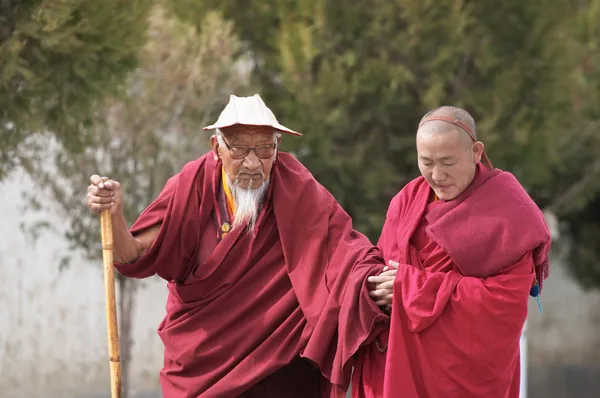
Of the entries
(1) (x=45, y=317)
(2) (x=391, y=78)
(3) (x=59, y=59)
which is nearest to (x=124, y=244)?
(3) (x=59, y=59)

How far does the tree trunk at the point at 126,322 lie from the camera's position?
10203mm

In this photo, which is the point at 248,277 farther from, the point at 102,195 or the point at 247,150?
the point at 102,195

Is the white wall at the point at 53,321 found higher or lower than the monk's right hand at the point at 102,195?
lower

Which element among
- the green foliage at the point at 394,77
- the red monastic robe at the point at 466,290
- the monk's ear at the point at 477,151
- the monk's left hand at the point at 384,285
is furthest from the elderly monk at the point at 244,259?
the green foliage at the point at 394,77

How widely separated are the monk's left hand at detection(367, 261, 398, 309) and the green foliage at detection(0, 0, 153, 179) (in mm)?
2722

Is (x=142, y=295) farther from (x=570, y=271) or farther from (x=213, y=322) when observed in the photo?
(x=213, y=322)

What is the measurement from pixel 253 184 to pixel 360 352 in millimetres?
850

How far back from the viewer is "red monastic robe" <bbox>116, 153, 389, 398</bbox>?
18.1ft

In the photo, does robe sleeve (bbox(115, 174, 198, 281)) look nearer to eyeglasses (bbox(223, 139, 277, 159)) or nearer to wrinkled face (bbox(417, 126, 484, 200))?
eyeglasses (bbox(223, 139, 277, 159))

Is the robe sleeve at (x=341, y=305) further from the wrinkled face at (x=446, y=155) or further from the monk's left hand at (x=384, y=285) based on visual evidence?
the wrinkled face at (x=446, y=155)

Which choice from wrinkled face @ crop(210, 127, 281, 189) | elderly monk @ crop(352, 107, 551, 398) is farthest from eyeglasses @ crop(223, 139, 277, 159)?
elderly monk @ crop(352, 107, 551, 398)

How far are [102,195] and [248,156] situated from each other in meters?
0.64

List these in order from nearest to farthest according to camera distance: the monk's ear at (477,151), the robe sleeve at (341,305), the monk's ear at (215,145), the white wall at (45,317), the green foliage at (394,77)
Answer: the monk's ear at (477,151) → the robe sleeve at (341,305) → the monk's ear at (215,145) → the green foliage at (394,77) → the white wall at (45,317)

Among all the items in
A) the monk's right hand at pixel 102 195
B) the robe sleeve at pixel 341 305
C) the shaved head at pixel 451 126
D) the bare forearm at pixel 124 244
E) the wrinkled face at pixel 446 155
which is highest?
the shaved head at pixel 451 126
